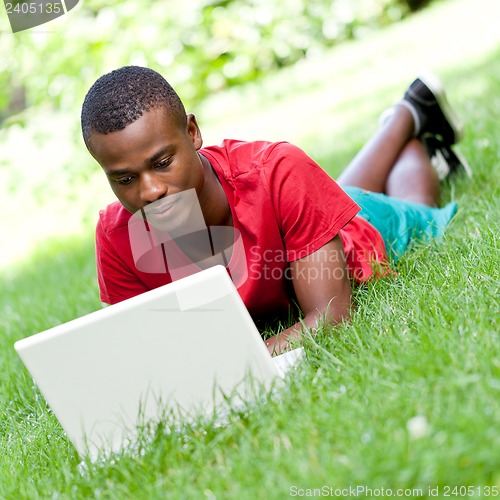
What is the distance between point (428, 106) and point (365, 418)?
87.9 inches

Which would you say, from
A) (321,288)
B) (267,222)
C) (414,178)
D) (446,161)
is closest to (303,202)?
(267,222)

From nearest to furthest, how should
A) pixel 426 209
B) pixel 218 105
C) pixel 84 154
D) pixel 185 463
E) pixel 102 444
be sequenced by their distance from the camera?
pixel 185 463 → pixel 102 444 → pixel 426 209 → pixel 84 154 → pixel 218 105

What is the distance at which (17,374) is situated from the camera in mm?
2580

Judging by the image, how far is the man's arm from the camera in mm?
2025

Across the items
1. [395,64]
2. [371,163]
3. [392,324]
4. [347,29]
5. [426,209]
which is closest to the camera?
[392,324]

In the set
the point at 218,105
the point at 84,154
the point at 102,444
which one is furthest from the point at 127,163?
the point at 218,105

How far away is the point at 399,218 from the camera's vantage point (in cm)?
277

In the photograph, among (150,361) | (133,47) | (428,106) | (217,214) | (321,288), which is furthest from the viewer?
(133,47)

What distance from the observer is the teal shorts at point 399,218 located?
106 inches

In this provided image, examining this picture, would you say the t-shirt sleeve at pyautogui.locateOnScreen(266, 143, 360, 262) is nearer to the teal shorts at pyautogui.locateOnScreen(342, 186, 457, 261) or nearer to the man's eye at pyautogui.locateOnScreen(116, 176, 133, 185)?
the man's eye at pyautogui.locateOnScreen(116, 176, 133, 185)

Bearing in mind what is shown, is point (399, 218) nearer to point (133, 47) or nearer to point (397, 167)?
point (397, 167)

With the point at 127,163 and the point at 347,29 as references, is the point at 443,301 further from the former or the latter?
the point at 347,29

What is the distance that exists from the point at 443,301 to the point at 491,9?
7777 mm

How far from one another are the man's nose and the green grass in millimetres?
521
